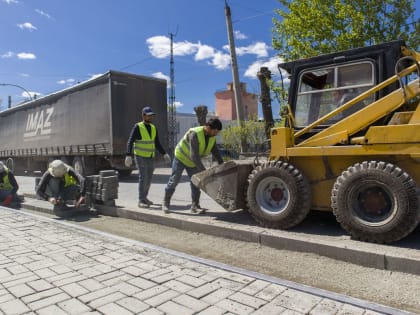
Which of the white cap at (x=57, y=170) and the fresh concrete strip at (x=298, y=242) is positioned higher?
the white cap at (x=57, y=170)

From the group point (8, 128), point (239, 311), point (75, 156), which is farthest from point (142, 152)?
point (8, 128)

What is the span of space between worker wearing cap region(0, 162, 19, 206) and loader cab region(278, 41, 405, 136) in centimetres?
645

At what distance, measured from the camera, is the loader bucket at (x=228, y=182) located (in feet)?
17.7

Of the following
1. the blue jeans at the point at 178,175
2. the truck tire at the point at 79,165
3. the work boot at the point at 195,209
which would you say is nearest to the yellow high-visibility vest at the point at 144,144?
the blue jeans at the point at 178,175

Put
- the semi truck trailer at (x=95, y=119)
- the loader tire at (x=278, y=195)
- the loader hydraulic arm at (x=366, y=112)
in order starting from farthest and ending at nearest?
1. the semi truck trailer at (x=95, y=119)
2. the loader tire at (x=278, y=195)
3. the loader hydraulic arm at (x=366, y=112)

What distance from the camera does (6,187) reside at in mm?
8367

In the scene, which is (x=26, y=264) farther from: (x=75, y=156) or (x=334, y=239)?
(x=75, y=156)

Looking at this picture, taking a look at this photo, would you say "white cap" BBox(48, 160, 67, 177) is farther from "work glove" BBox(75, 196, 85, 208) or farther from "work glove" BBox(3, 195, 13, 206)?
"work glove" BBox(3, 195, 13, 206)

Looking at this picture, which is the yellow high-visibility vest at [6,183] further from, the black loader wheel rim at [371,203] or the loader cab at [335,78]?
the black loader wheel rim at [371,203]

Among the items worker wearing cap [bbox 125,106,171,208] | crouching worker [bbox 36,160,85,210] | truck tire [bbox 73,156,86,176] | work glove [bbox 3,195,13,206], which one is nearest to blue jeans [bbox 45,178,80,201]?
crouching worker [bbox 36,160,85,210]

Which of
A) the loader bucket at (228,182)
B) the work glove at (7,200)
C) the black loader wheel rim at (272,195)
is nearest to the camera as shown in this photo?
the black loader wheel rim at (272,195)

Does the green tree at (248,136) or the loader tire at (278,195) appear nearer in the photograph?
the loader tire at (278,195)

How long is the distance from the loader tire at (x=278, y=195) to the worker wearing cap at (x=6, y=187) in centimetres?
579

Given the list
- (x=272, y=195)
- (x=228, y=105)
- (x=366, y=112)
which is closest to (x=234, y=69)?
(x=272, y=195)
